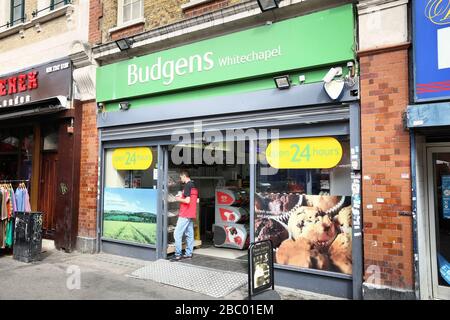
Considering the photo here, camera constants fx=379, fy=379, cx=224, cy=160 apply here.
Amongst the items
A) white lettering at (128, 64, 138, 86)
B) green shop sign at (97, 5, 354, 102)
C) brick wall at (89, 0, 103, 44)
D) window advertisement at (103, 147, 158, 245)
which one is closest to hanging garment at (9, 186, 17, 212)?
window advertisement at (103, 147, 158, 245)

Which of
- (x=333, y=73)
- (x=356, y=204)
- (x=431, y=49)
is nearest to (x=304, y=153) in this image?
(x=356, y=204)

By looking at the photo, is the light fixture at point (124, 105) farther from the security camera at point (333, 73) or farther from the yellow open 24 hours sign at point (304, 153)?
the security camera at point (333, 73)

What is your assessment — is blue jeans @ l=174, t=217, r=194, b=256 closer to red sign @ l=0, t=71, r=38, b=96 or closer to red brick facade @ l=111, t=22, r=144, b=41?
red brick facade @ l=111, t=22, r=144, b=41

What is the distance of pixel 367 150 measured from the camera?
529 centimetres

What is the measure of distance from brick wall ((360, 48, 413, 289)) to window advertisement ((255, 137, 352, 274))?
472 millimetres

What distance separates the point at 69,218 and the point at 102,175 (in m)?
1.27

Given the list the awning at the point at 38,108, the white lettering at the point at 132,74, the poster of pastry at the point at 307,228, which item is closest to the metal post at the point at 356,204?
the poster of pastry at the point at 307,228

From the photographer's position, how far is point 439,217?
520 cm

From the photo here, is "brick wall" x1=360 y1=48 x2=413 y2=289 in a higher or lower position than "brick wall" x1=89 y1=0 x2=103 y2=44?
lower

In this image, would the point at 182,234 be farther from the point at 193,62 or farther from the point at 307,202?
the point at 193,62

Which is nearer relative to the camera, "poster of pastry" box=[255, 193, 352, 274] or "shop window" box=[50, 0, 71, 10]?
"poster of pastry" box=[255, 193, 352, 274]

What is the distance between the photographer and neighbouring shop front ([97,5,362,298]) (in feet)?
18.7
